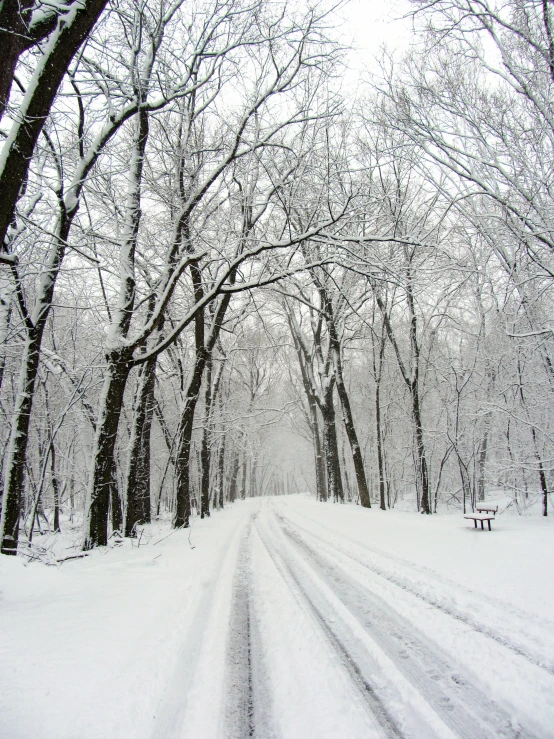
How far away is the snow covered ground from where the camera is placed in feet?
7.40

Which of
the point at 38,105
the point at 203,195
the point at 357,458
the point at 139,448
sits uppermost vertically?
the point at 203,195

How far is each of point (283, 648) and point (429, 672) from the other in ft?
3.84

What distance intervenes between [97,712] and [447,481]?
1213 inches

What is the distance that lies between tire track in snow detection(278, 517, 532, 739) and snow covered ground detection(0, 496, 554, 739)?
0.04 ft

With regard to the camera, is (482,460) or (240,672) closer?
(240,672)

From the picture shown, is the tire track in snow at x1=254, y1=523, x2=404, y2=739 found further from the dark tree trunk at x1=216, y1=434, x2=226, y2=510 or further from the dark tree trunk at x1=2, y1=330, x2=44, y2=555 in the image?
the dark tree trunk at x1=216, y1=434, x2=226, y2=510

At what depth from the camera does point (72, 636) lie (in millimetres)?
3309

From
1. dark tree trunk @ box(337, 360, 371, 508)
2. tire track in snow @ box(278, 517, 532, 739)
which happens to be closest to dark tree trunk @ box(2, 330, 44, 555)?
tire track in snow @ box(278, 517, 532, 739)

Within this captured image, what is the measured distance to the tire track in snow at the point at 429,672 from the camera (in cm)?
222

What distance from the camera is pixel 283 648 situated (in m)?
3.16

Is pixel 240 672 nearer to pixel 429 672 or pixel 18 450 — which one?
pixel 429 672

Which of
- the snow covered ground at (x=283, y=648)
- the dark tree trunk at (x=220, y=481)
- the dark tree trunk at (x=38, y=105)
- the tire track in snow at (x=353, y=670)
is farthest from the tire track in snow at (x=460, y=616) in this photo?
the dark tree trunk at (x=220, y=481)

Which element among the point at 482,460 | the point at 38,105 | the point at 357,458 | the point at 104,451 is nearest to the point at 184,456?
the point at 104,451

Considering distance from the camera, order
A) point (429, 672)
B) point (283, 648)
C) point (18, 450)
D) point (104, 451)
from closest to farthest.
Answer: point (429, 672), point (283, 648), point (18, 450), point (104, 451)
